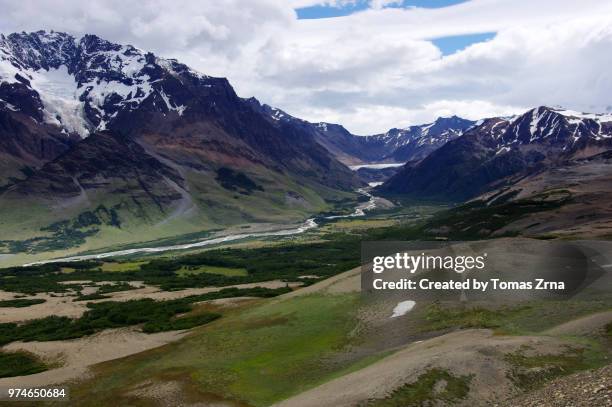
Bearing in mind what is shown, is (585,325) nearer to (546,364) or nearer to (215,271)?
(546,364)

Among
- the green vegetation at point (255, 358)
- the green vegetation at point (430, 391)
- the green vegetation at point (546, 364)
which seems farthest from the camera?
the green vegetation at point (255, 358)

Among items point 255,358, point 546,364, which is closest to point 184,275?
point 255,358

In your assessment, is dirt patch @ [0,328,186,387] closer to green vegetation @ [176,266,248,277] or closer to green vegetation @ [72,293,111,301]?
green vegetation @ [72,293,111,301]

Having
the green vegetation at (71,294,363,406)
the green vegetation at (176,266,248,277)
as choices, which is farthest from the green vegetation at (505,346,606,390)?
the green vegetation at (176,266,248,277)

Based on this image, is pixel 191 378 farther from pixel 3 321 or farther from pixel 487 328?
pixel 3 321

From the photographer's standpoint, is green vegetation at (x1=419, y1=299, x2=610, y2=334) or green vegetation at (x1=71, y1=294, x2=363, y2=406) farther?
green vegetation at (x1=419, y1=299, x2=610, y2=334)

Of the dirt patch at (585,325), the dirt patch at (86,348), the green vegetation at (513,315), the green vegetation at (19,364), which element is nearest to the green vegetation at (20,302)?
the dirt patch at (86,348)

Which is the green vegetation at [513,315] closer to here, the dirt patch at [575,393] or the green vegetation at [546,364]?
the green vegetation at [546,364]
